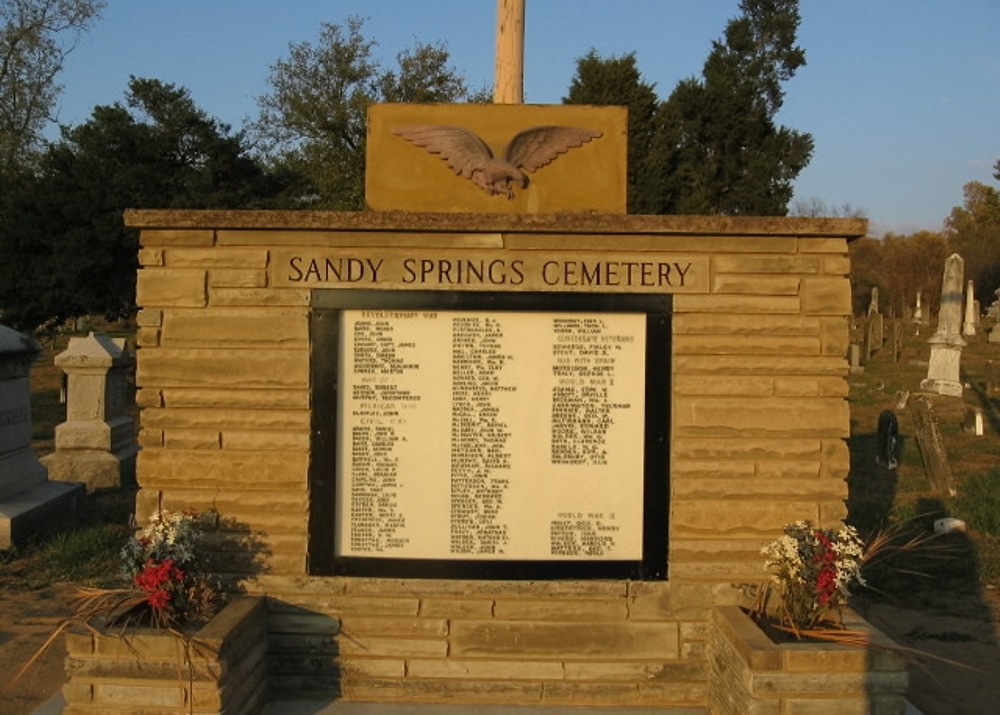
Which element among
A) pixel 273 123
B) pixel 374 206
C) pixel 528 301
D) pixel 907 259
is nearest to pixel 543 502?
pixel 528 301

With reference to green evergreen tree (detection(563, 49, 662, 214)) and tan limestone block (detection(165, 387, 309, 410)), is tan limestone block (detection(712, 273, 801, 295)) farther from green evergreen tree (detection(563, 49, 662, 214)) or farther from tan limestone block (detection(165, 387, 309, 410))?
green evergreen tree (detection(563, 49, 662, 214))

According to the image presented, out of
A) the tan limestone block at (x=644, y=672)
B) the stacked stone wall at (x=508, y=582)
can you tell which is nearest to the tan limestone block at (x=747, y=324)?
the stacked stone wall at (x=508, y=582)

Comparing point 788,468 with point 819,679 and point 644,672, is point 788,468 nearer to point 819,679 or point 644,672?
point 819,679

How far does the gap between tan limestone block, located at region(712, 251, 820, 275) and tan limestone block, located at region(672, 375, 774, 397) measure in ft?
1.84

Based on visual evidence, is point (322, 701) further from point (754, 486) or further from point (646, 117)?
point (646, 117)

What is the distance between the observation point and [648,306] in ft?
16.8

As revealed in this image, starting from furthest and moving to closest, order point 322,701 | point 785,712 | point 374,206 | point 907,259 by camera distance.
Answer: point 907,259 < point 374,206 < point 322,701 < point 785,712

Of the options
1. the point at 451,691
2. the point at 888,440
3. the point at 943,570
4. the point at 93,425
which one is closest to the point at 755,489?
the point at 451,691

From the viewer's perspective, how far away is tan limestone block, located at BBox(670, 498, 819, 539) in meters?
5.10

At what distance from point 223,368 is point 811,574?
3112 mm

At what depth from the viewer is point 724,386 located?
16.8 feet

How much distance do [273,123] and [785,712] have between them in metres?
28.3

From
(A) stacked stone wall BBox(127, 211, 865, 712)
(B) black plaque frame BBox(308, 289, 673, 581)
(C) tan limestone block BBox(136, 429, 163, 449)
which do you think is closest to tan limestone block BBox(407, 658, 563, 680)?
(A) stacked stone wall BBox(127, 211, 865, 712)

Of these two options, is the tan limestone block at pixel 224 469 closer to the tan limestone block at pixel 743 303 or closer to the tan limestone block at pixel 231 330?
the tan limestone block at pixel 231 330
